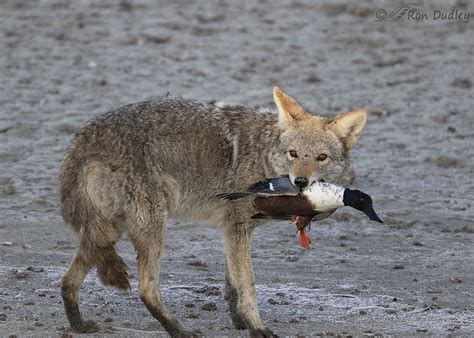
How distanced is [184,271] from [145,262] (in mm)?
1575

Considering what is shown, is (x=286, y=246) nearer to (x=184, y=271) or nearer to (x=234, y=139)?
(x=184, y=271)

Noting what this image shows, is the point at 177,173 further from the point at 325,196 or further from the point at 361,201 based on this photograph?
the point at 361,201

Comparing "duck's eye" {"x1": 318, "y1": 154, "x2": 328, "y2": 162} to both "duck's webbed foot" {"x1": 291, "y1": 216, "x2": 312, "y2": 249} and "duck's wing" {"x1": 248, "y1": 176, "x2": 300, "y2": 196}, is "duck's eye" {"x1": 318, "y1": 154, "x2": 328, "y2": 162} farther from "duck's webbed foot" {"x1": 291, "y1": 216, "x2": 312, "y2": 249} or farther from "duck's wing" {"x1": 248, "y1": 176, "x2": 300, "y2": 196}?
"duck's webbed foot" {"x1": 291, "y1": 216, "x2": 312, "y2": 249}

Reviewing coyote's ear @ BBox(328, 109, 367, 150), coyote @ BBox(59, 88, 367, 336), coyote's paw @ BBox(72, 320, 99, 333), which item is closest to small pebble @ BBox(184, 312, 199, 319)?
coyote @ BBox(59, 88, 367, 336)

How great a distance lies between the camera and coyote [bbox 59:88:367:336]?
682 cm

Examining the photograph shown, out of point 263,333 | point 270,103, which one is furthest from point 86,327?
point 270,103

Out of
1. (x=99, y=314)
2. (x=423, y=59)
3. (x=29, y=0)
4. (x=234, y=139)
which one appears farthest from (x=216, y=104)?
(x=29, y=0)

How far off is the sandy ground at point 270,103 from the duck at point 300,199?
0.77 metres

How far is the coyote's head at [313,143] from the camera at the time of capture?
704 centimetres

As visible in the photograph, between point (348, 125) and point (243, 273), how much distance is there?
114 cm

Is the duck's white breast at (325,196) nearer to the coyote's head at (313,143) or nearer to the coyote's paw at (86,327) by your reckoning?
the coyote's head at (313,143)

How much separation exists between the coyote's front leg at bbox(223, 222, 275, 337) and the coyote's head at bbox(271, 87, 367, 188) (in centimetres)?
45

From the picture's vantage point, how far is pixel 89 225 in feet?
22.3

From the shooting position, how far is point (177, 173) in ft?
23.5
